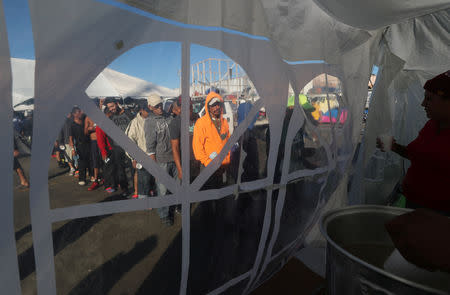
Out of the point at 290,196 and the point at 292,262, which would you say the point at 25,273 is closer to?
the point at 290,196

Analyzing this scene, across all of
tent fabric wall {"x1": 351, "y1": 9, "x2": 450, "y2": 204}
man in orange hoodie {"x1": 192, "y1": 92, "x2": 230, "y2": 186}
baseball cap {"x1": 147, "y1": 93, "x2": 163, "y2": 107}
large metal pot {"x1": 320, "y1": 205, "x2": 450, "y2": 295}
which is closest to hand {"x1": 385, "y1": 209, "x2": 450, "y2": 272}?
large metal pot {"x1": 320, "y1": 205, "x2": 450, "y2": 295}

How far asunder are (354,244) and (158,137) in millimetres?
802

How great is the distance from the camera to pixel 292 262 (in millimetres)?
1447

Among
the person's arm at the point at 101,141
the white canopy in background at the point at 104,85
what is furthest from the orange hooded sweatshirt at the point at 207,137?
the person's arm at the point at 101,141

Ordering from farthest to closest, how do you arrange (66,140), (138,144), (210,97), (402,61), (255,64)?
(402,61)
(255,64)
(210,97)
(138,144)
(66,140)

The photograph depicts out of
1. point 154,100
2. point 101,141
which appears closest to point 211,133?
point 154,100

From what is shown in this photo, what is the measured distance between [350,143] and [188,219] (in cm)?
137

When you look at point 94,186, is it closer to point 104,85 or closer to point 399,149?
point 104,85

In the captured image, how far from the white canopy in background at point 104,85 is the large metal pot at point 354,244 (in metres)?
0.65

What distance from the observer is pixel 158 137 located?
2.35 feet

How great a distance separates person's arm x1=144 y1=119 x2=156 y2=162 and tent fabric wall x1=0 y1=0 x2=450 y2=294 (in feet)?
0.08

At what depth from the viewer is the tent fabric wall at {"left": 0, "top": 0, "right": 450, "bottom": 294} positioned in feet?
1.79

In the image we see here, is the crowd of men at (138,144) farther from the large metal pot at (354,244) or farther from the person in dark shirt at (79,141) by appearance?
the large metal pot at (354,244)

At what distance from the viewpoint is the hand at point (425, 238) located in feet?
1.47
